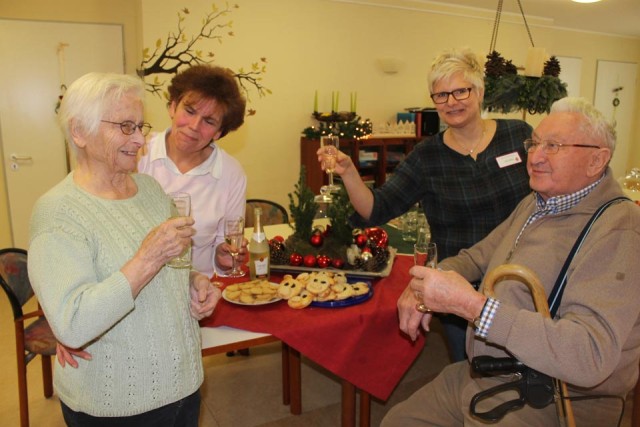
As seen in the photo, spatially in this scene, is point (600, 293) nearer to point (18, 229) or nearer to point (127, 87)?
point (127, 87)

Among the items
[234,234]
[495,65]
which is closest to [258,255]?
[234,234]

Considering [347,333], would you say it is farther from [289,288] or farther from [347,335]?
[289,288]

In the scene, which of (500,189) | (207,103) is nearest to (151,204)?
(207,103)

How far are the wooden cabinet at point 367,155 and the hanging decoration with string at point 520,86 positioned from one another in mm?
2973

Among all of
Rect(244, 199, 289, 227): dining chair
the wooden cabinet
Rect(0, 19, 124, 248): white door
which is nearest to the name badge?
Rect(244, 199, 289, 227): dining chair

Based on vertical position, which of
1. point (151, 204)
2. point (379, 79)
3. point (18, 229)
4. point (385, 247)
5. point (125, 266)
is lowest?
point (18, 229)

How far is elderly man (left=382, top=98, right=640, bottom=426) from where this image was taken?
133 centimetres

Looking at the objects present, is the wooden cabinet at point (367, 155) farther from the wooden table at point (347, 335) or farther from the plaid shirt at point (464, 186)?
the wooden table at point (347, 335)

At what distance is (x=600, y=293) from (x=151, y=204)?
4.33 ft

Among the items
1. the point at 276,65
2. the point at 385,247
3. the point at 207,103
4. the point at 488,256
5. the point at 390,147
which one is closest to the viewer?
the point at 488,256

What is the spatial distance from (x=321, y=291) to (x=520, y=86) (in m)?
1.53

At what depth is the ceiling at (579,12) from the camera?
6510mm

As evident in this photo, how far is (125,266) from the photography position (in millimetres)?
1243

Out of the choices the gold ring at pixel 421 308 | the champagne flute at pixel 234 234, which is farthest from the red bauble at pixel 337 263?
the gold ring at pixel 421 308
